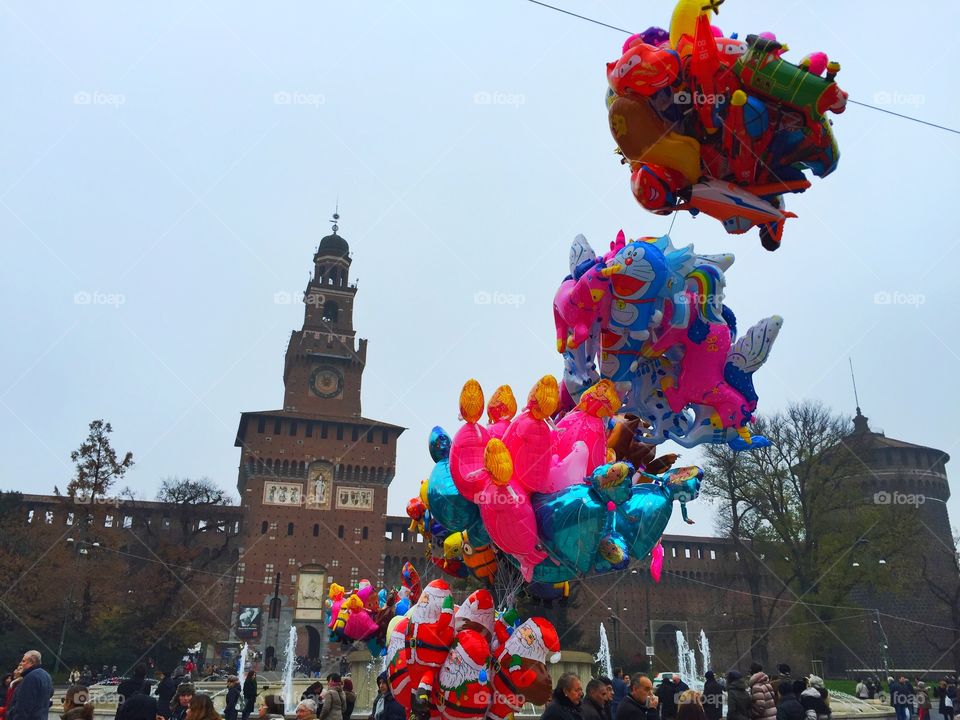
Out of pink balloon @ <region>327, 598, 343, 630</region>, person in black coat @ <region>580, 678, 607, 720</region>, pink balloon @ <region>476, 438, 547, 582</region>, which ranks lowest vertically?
person in black coat @ <region>580, 678, 607, 720</region>

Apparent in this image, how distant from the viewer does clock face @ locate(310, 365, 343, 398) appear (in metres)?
50.0

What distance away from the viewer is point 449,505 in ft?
22.9

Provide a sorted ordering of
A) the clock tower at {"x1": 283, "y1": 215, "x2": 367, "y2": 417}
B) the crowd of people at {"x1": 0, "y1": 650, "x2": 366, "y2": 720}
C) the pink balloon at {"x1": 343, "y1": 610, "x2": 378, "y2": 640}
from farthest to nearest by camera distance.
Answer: the clock tower at {"x1": 283, "y1": 215, "x2": 367, "y2": 417}
the pink balloon at {"x1": 343, "y1": 610, "x2": 378, "y2": 640}
the crowd of people at {"x1": 0, "y1": 650, "x2": 366, "y2": 720}

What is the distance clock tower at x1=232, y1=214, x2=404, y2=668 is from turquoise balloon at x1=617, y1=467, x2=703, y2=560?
1533 inches

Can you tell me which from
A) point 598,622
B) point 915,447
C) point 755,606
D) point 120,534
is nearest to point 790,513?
point 755,606

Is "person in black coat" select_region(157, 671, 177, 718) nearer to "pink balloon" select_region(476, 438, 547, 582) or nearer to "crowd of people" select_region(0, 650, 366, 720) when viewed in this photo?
"crowd of people" select_region(0, 650, 366, 720)

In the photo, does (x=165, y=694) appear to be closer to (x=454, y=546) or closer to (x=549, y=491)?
(x=454, y=546)

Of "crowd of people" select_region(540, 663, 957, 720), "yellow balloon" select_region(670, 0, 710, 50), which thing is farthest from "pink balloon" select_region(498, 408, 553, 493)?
"yellow balloon" select_region(670, 0, 710, 50)

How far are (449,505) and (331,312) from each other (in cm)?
4673

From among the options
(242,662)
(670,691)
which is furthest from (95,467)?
(670,691)

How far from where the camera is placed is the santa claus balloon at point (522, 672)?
252 inches

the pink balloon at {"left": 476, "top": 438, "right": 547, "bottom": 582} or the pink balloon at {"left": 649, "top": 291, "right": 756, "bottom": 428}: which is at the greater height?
the pink balloon at {"left": 649, "top": 291, "right": 756, "bottom": 428}

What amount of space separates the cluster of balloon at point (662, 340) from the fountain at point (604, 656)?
26834 mm

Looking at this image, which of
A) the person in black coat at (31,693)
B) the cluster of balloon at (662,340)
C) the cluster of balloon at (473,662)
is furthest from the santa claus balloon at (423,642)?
the person in black coat at (31,693)
